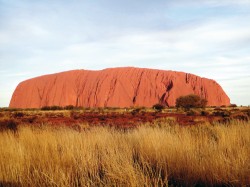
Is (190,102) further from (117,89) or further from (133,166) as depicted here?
(133,166)

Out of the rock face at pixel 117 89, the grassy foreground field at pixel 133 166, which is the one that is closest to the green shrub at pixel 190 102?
the rock face at pixel 117 89

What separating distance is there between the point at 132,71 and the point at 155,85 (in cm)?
947

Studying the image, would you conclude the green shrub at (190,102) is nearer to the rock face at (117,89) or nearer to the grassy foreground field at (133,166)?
the rock face at (117,89)

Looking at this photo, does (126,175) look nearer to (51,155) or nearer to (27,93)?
(51,155)

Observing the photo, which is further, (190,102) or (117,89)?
(117,89)

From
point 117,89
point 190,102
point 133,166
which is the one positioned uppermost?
point 117,89

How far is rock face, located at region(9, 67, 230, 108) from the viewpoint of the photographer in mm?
76375

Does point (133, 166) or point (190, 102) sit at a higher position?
point (190, 102)

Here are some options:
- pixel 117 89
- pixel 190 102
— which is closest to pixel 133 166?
pixel 190 102

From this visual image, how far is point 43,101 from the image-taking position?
8450cm

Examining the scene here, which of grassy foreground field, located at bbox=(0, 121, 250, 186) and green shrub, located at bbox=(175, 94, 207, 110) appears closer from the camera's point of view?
grassy foreground field, located at bbox=(0, 121, 250, 186)

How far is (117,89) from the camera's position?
257ft

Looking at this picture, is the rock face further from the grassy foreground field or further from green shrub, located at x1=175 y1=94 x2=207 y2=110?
the grassy foreground field

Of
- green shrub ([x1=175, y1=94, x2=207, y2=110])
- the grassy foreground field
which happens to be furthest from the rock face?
the grassy foreground field
